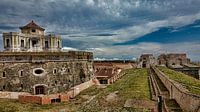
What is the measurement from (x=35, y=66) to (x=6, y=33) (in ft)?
31.5

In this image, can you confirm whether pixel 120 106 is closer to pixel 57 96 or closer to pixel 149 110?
pixel 149 110

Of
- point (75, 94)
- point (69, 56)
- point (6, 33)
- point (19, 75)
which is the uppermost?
point (6, 33)

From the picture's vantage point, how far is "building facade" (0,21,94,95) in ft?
89.4

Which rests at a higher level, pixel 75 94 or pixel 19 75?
pixel 19 75

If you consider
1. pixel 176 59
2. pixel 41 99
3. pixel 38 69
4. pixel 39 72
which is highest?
pixel 176 59

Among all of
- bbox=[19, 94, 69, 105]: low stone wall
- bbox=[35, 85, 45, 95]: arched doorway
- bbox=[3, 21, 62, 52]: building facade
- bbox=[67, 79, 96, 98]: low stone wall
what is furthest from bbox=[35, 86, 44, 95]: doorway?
bbox=[3, 21, 62, 52]: building facade

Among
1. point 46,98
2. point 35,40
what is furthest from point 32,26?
point 46,98

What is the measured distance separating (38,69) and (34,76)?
0.87 m

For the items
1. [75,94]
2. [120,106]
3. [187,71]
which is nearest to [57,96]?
[75,94]

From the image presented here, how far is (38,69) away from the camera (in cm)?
2803

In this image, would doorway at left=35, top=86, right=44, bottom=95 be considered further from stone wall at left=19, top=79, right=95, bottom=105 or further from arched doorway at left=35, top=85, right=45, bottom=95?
stone wall at left=19, top=79, right=95, bottom=105

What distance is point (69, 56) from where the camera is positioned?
104 ft

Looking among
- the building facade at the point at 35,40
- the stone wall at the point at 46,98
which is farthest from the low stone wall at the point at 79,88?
the building facade at the point at 35,40

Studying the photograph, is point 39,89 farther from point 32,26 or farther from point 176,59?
point 176,59
